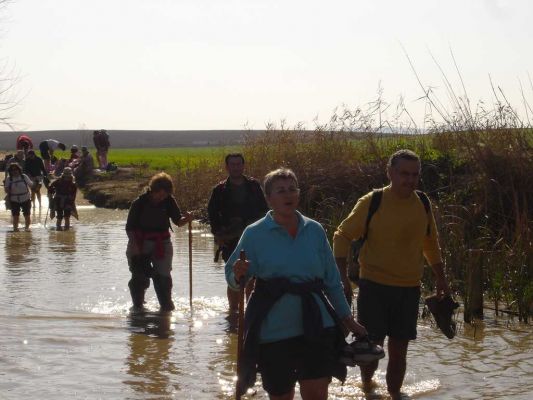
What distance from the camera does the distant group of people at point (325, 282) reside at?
19.2ft

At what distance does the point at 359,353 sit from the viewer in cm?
596

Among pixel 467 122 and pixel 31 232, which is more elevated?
pixel 467 122

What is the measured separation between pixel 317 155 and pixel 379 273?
40.0 ft

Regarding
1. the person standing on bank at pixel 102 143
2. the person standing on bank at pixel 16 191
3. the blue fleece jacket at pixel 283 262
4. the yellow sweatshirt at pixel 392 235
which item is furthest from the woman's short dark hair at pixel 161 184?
the person standing on bank at pixel 102 143

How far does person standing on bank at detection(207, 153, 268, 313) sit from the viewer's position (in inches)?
435

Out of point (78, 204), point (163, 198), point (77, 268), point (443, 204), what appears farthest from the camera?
point (78, 204)

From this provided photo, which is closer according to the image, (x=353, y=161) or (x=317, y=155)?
(x=353, y=161)

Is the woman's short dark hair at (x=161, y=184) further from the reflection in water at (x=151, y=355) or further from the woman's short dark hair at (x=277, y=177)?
the woman's short dark hair at (x=277, y=177)

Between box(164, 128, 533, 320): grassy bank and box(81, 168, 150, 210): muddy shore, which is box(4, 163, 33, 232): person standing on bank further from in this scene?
box(81, 168, 150, 210): muddy shore

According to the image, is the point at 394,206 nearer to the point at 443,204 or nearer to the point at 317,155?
the point at 443,204

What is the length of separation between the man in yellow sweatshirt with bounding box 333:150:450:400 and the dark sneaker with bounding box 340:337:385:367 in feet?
3.31

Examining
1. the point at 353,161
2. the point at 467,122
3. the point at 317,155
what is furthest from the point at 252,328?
the point at 317,155

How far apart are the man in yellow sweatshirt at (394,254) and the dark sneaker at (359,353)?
101 cm

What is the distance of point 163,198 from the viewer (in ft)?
37.5
